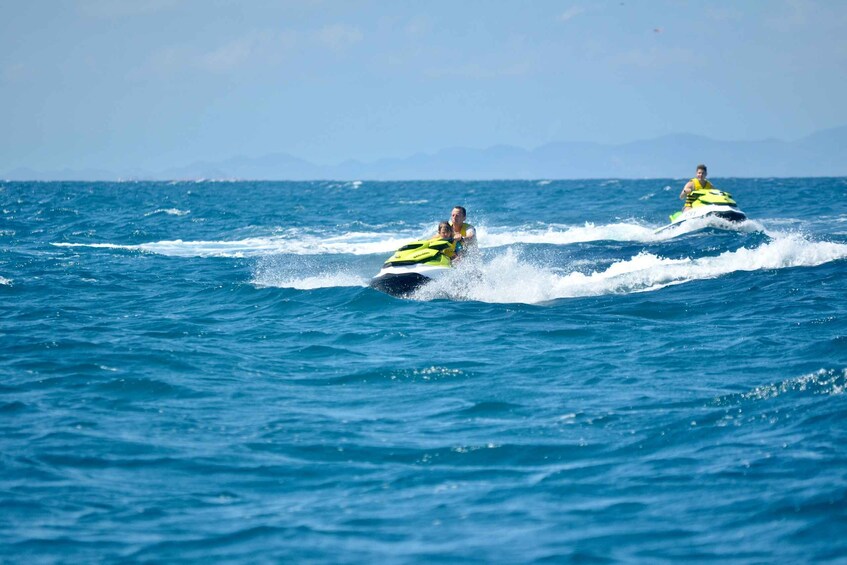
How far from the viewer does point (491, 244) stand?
25.7 meters

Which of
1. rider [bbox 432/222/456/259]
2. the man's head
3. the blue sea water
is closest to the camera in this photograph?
the blue sea water

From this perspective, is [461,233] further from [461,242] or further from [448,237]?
[448,237]

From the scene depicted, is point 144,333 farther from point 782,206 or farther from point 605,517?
point 782,206

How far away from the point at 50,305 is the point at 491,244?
1385cm

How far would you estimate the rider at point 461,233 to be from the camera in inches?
589

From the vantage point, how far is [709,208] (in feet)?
79.2

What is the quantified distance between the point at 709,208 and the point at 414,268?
487 inches

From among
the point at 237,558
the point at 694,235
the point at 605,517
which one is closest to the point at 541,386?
the point at 605,517

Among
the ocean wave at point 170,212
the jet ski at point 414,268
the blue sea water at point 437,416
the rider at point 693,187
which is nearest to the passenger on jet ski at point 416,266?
the jet ski at point 414,268

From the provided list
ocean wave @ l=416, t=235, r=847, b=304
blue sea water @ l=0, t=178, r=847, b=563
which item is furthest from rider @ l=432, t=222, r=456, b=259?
blue sea water @ l=0, t=178, r=847, b=563

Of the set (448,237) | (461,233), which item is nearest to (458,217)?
(461,233)

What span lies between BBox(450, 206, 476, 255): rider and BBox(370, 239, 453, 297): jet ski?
0.20 meters

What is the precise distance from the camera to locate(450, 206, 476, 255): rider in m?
15.0

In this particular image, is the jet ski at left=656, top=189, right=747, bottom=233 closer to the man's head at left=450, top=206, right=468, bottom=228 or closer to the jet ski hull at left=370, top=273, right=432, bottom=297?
the man's head at left=450, top=206, right=468, bottom=228
